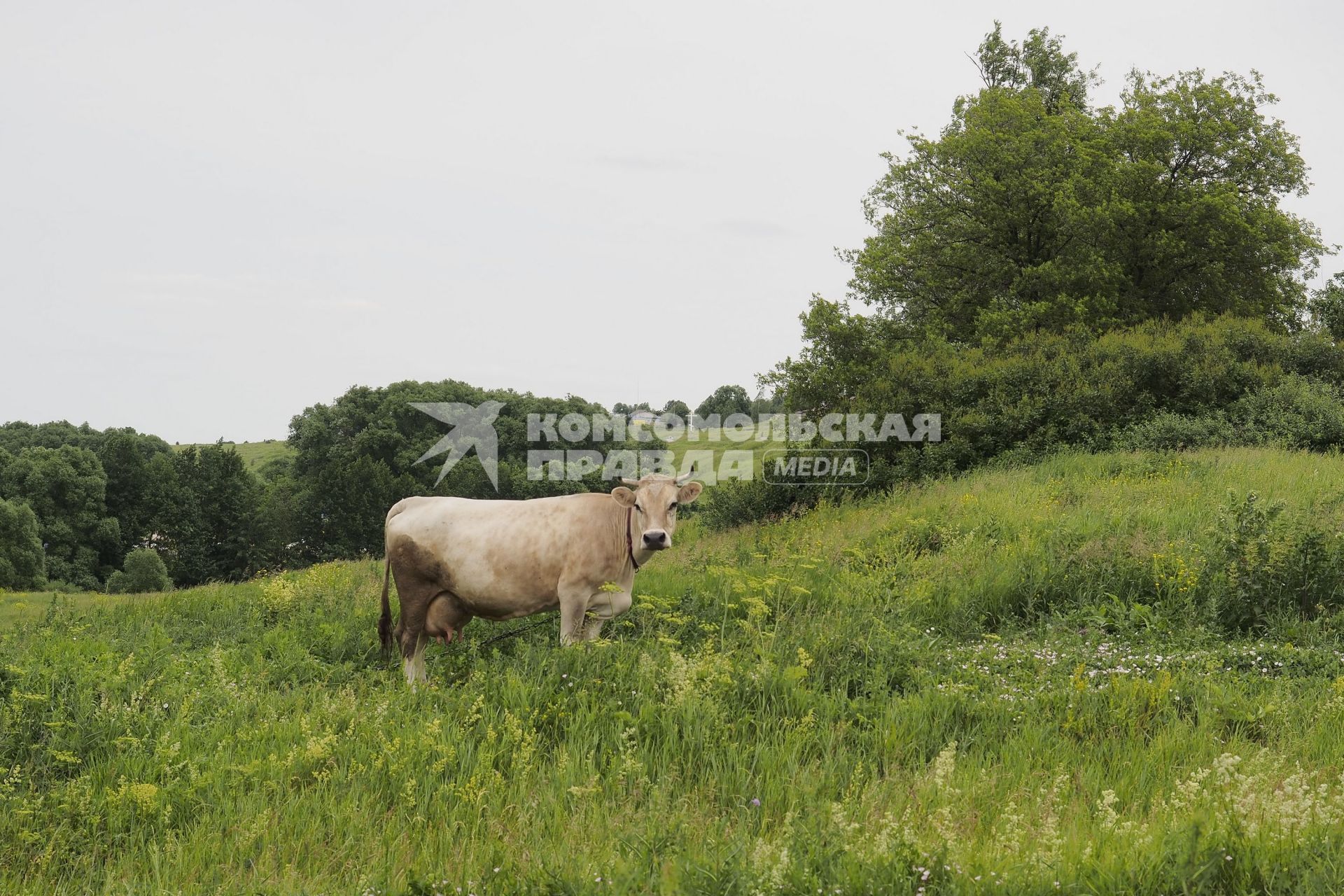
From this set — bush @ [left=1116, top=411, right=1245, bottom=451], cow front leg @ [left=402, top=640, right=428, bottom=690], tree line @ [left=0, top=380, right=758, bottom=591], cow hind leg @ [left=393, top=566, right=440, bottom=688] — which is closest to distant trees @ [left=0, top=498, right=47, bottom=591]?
tree line @ [left=0, top=380, right=758, bottom=591]

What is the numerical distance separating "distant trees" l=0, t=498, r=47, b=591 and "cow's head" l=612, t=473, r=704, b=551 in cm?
5417

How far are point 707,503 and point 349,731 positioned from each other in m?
18.6

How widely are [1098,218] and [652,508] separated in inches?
959

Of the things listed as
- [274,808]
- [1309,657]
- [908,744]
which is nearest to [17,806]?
[274,808]

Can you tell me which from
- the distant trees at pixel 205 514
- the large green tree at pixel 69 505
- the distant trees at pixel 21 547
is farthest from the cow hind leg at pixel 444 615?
the large green tree at pixel 69 505

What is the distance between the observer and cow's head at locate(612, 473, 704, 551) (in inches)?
326

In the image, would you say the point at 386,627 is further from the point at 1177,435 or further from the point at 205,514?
the point at 205,514

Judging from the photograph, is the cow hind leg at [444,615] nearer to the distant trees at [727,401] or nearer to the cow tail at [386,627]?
the cow tail at [386,627]

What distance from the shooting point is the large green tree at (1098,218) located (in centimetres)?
2834

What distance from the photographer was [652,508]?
8438 millimetres

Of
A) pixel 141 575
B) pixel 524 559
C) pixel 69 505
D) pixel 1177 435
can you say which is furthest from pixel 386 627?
pixel 69 505

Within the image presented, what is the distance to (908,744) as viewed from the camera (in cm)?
598

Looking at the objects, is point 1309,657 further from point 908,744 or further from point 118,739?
point 118,739

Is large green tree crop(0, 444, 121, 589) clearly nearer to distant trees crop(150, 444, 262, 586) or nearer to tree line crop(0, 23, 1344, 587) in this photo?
distant trees crop(150, 444, 262, 586)
